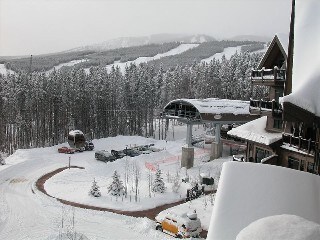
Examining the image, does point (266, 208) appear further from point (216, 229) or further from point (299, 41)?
point (299, 41)

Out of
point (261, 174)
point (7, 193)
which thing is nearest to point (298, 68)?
point (261, 174)

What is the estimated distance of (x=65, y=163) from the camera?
1853 inches

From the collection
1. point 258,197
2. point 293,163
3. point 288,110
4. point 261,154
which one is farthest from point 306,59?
point 261,154

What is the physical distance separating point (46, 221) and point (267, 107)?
A: 17.9 metres

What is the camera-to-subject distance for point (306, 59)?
12.9 meters

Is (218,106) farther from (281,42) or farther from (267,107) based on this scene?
(267,107)

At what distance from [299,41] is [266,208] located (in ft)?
20.8

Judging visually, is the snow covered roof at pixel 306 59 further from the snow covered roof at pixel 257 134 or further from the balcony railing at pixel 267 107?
the snow covered roof at pixel 257 134

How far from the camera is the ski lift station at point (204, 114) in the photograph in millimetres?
44094

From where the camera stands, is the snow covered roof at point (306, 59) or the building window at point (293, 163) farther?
the building window at point (293, 163)

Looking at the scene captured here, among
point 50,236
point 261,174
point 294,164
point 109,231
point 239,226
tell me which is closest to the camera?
point 239,226

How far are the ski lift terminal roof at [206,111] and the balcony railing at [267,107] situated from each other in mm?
22312

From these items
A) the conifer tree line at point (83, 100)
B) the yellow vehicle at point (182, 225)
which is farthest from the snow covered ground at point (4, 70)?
the yellow vehicle at point (182, 225)

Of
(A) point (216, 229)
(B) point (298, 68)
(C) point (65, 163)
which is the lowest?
(C) point (65, 163)
